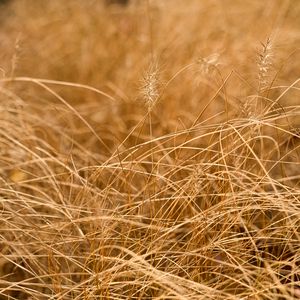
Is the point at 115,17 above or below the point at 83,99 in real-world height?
above

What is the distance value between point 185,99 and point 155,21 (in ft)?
3.19

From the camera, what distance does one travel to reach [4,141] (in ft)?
6.43

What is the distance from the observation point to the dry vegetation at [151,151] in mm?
1519

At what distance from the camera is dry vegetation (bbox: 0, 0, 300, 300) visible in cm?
152

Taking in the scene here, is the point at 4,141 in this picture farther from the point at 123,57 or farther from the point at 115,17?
Answer: the point at 115,17

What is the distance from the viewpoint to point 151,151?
167 centimetres

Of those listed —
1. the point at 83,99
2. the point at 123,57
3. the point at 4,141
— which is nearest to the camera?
the point at 4,141

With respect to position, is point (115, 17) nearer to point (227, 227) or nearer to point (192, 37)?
point (192, 37)

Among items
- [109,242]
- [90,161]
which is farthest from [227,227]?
[90,161]

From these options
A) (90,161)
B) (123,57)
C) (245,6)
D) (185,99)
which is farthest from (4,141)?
(245,6)

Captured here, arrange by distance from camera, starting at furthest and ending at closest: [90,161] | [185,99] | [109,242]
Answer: [185,99] → [90,161] → [109,242]

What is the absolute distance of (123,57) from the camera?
325cm

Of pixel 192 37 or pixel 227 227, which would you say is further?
pixel 192 37

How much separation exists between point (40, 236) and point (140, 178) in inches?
19.5
